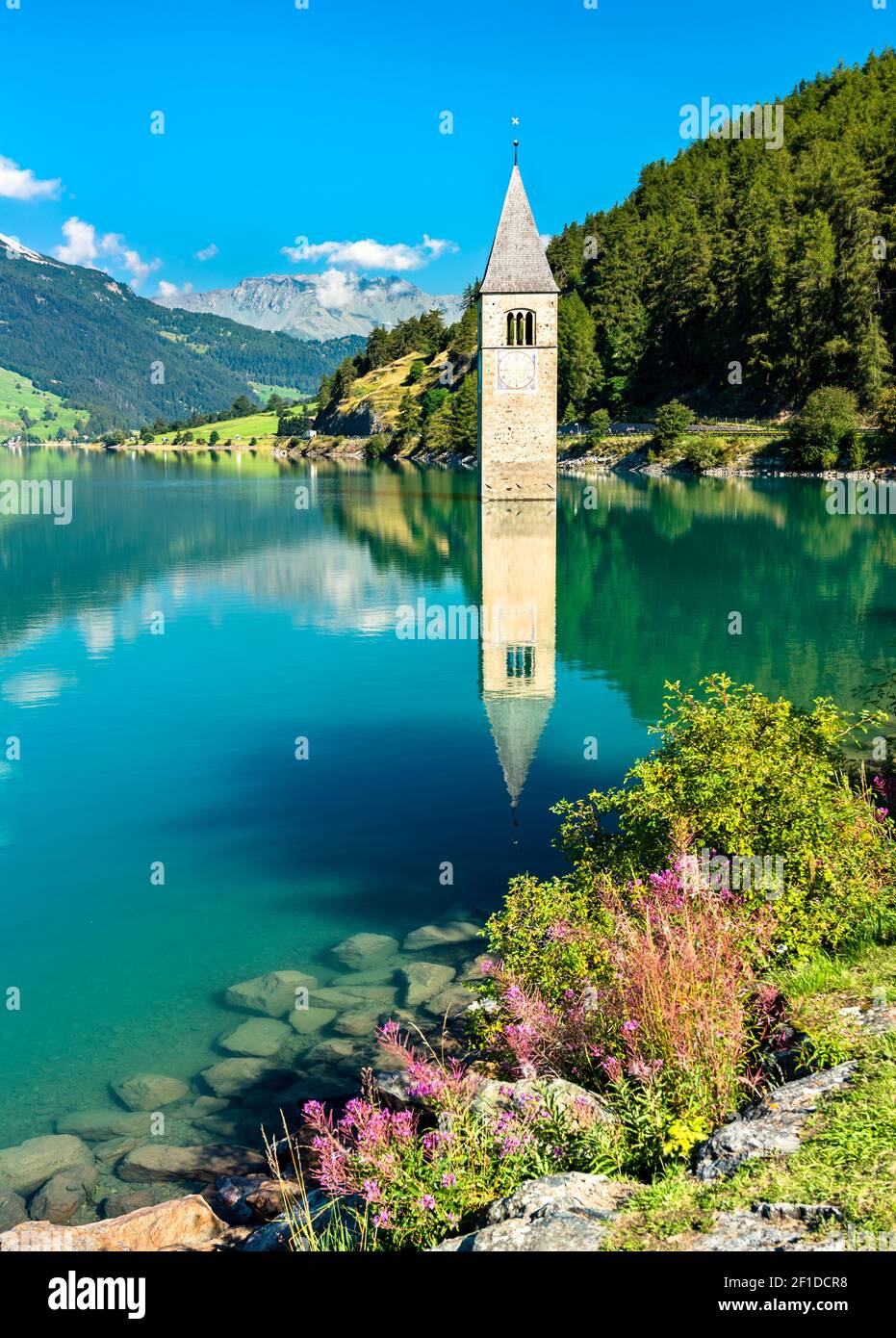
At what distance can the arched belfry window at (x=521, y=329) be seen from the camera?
7425 cm

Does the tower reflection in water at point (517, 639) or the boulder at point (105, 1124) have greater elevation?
the tower reflection in water at point (517, 639)

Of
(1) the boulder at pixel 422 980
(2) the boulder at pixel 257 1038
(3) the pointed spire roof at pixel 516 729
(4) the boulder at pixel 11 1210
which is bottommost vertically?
(4) the boulder at pixel 11 1210

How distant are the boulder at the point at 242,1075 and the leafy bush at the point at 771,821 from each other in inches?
154

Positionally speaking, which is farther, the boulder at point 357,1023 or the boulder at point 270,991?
the boulder at point 270,991

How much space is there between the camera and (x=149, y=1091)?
35.6ft

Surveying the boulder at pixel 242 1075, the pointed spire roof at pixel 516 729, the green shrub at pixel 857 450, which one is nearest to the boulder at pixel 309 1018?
the boulder at pixel 242 1075

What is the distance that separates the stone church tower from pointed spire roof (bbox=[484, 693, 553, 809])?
51.2 meters

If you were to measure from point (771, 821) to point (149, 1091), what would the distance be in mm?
7011

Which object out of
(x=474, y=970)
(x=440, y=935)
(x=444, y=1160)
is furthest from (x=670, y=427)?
(x=444, y=1160)

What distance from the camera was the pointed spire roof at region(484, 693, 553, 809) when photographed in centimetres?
2034

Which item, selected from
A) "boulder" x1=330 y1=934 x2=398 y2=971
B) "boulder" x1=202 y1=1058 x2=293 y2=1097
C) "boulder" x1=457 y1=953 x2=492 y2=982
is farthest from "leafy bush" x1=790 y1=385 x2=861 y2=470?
"boulder" x1=202 y1=1058 x2=293 y2=1097

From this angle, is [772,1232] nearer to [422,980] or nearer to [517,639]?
[422,980]

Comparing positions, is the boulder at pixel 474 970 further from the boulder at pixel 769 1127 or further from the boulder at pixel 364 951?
the boulder at pixel 769 1127

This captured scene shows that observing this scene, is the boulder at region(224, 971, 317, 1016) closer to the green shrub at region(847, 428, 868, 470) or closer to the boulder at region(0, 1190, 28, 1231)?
the boulder at region(0, 1190, 28, 1231)
